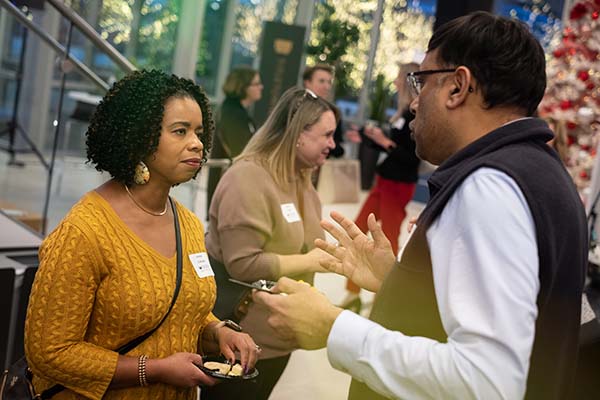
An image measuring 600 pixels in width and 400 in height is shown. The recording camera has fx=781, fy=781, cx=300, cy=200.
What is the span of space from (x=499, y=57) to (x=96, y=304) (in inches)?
40.5

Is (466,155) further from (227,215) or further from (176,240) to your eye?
(227,215)

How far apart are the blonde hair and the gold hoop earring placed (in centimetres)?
105

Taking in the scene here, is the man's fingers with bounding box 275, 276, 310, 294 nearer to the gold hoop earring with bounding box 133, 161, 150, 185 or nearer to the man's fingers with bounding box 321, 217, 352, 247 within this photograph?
the man's fingers with bounding box 321, 217, 352, 247

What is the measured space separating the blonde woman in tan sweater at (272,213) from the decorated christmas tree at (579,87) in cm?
472

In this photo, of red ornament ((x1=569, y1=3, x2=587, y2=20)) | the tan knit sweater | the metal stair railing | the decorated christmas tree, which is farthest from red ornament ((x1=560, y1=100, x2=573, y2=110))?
the tan knit sweater

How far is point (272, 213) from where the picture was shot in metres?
2.88

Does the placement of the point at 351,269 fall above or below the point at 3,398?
above

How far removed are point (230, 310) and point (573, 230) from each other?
1.59m

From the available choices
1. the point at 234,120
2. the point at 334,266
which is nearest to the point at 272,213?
the point at 334,266

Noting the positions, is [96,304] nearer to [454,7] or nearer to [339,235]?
[339,235]

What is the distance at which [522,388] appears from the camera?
1217 mm

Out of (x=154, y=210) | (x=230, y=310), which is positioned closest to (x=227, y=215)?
(x=230, y=310)

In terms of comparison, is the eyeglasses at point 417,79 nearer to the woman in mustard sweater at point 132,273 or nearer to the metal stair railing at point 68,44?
the woman in mustard sweater at point 132,273

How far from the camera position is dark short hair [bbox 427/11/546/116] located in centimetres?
135
